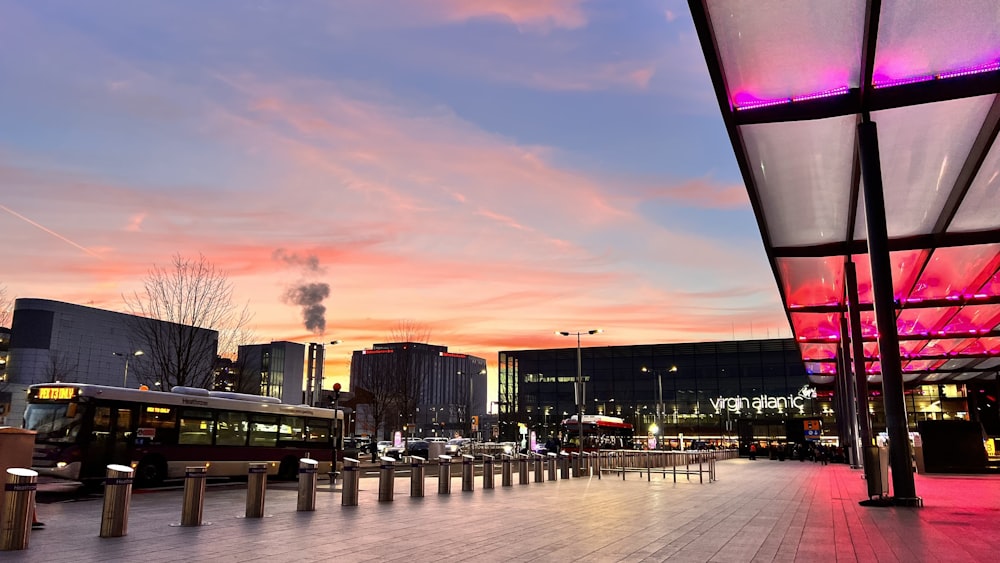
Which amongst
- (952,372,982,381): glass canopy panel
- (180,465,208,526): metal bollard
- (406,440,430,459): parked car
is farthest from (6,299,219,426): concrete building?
(952,372,982,381): glass canopy panel

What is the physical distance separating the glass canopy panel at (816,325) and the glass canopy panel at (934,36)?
26.8m

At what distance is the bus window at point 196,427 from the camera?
2078cm

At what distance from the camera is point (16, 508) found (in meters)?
8.94

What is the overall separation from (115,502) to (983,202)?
25449 millimetres

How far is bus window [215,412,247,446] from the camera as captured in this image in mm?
21906

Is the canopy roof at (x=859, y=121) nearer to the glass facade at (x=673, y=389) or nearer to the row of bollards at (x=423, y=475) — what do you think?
the row of bollards at (x=423, y=475)

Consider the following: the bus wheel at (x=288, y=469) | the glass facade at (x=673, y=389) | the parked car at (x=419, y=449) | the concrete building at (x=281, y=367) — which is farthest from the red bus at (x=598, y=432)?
the concrete building at (x=281, y=367)

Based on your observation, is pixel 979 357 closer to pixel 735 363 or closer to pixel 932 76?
pixel 735 363

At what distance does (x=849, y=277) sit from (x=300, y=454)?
75.1ft

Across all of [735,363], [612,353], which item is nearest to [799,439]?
[735,363]

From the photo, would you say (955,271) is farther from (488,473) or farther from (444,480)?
(444,480)

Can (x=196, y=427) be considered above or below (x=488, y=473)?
above

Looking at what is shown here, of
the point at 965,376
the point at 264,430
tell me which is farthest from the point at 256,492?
the point at 965,376

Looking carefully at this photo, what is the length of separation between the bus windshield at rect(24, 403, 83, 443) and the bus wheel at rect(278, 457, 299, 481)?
751 cm
